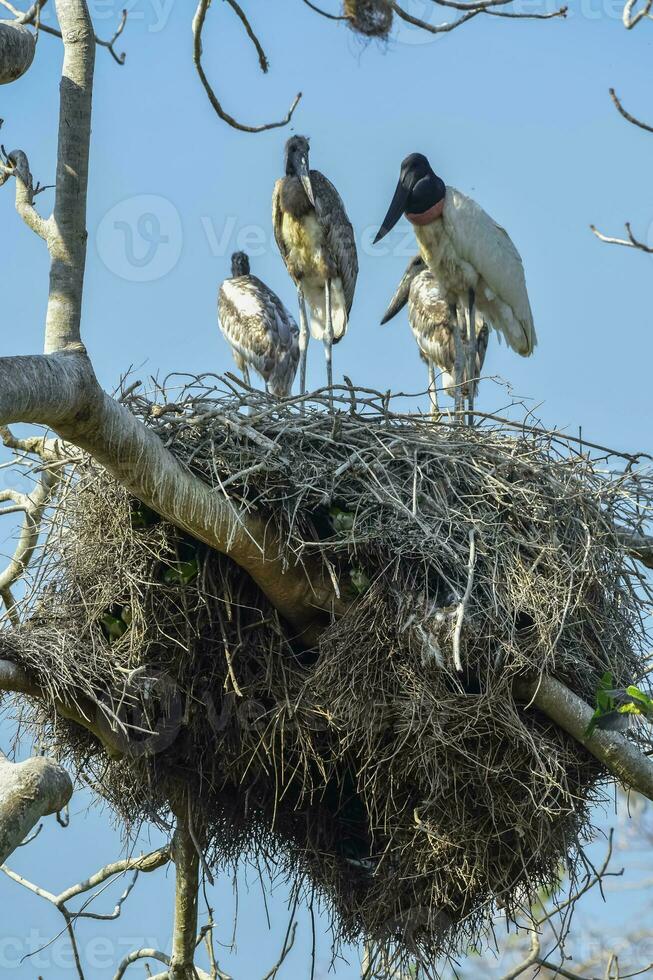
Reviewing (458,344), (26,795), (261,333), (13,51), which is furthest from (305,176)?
(26,795)

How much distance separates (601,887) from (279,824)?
1354mm

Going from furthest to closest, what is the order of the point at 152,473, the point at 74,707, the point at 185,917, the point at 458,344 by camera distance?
the point at 458,344 → the point at 185,917 → the point at 74,707 → the point at 152,473

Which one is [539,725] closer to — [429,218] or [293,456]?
[293,456]

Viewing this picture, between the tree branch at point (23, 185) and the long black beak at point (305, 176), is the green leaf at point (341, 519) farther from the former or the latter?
the long black beak at point (305, 176)

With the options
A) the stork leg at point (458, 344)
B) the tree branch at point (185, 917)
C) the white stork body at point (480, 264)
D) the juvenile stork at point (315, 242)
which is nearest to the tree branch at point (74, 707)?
the tree branch at point (185, 917)

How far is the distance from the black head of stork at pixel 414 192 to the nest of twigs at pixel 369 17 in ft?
10.6

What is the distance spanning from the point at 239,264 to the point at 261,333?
1484mm

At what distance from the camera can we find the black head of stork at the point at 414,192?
29.5ft

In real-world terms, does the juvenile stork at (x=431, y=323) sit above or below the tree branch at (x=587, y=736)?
above

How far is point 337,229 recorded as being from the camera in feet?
31.4

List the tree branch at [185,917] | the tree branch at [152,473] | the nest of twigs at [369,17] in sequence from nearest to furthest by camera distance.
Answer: the tree branch at [152,473] → the nest of twigs at [369,17] → the tree branch at [185,917]

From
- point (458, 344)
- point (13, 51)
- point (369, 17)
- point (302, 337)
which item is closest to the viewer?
point (13, 51)

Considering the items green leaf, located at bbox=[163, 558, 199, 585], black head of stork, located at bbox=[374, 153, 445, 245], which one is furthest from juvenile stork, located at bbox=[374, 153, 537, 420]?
green leaf, located at bbox=[163, 558, 199, 585]

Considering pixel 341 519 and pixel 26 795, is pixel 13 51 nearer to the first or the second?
pixel 26 795
